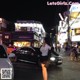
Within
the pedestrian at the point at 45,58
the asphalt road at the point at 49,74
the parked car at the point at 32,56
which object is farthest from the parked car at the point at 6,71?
the parked car at the point at 32,56

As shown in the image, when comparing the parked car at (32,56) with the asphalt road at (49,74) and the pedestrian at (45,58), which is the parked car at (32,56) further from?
the pedestrian at (45,58)

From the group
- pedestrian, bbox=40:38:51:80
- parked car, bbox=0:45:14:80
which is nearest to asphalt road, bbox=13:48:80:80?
pedestrian, bbox=40:38:51:80

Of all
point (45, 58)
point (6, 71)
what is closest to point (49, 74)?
point (45, 58)

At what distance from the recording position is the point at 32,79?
1564cm

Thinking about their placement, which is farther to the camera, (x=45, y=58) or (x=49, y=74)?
(x=49, y=74)

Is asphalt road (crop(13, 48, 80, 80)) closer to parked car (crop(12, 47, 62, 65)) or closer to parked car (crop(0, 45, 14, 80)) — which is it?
parked car (crop(12, 47, 62, 65))

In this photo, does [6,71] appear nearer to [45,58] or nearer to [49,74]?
[45,58]

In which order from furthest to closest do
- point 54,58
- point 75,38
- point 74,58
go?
point 75,38 → point 74,58 → point 54,58

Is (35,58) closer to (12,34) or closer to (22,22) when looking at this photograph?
(12,34)

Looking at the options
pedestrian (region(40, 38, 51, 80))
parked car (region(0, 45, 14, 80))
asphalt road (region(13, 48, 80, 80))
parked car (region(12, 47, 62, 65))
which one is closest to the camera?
parked car (region(0, 45, 14, 80))

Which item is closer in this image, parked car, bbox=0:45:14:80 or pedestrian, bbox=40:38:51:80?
parked car, bbox=0:45:14:80

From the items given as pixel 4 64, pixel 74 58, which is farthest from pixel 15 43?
pixel 4 64

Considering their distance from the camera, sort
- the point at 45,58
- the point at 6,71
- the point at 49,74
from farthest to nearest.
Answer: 1. the point at 49,74
2. the point at 45,58
3. the point at 6,71

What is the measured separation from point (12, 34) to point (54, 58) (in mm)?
27879
